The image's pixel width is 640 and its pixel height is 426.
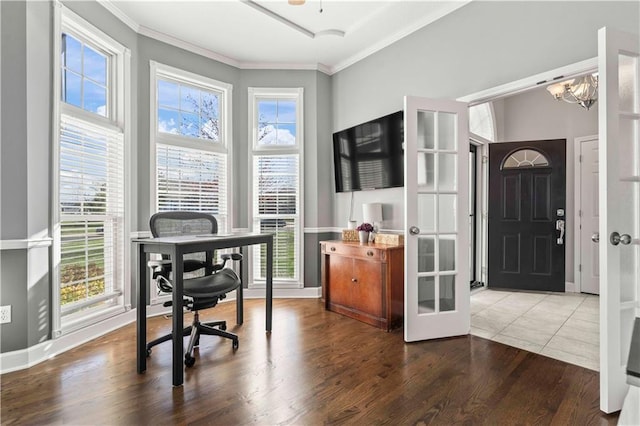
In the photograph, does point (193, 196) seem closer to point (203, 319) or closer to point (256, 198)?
point (256, 198)

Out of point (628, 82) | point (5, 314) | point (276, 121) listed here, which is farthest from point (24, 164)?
point (628, 82)

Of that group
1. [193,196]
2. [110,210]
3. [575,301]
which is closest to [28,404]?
[110,210]

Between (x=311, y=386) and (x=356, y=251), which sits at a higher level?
(x=356, y=251)

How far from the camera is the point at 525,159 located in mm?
4711

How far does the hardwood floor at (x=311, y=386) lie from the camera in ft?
5.64

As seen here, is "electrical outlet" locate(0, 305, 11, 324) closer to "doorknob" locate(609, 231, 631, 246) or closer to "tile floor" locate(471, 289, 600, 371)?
"tile floor" locate(471, 289, 600, 371)

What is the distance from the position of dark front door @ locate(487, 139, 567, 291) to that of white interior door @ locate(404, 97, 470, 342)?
7.77 feet

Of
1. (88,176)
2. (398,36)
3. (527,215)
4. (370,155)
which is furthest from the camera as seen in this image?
(527,215)

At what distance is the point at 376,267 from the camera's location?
3076 mm

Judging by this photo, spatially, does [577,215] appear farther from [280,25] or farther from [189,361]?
[189,361]

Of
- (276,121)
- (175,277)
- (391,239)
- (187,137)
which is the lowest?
(175,277)

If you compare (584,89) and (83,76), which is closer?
(83,76)

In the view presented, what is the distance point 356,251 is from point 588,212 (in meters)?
3.46

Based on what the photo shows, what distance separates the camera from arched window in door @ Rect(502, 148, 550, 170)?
4.62 meters
